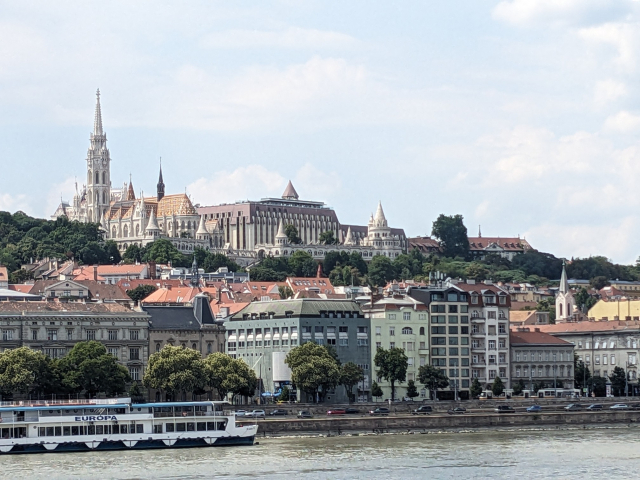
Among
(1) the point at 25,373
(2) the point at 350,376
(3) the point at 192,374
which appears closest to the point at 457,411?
(2) the point at 350,376

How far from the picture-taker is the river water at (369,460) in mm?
74375

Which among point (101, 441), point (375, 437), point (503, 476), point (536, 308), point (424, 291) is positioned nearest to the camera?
point (503, 476)

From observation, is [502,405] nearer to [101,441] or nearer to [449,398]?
[449,398]

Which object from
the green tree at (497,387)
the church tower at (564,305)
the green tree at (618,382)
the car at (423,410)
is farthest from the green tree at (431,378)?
the church tower at (564,305)

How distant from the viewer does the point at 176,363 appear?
10388cm

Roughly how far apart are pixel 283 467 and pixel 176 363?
91.9 ft

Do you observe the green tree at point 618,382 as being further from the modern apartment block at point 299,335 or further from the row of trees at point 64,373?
the row of trees at point 64,373

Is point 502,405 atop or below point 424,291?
below

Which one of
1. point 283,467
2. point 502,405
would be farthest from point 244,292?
point 283,467

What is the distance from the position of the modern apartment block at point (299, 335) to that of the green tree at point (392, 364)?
231 centimetres

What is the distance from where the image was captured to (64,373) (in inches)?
4040

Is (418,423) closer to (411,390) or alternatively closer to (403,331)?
(411,390)

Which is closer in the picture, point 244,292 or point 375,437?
point 375,437

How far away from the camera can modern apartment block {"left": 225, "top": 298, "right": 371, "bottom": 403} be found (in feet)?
378
